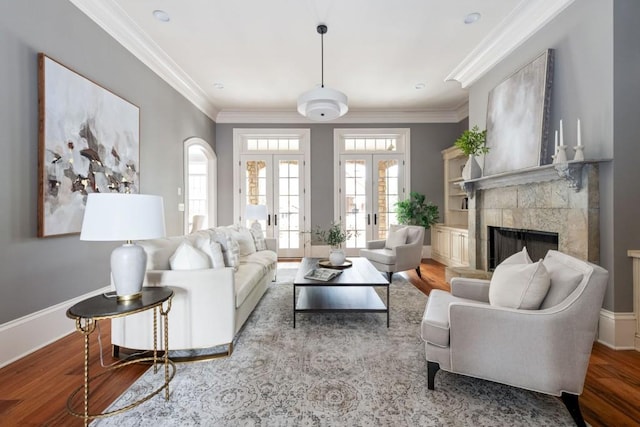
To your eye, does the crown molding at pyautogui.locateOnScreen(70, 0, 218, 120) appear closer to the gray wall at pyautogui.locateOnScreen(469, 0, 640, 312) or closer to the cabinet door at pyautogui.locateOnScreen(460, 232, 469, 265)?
the gray wall at pyautogui.locateOnScreen(469, 0, 640, 312)

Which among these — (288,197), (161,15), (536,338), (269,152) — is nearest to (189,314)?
(536,338)

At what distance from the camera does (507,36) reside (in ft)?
11.4

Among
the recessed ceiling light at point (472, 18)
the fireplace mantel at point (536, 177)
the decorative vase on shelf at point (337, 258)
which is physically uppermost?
the recessed ceiling light at point (472, 18)

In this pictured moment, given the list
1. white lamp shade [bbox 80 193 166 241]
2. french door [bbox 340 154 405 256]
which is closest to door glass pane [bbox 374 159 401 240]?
french door [bbox 340 154 405 256]

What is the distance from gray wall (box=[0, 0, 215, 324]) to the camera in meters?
2.16

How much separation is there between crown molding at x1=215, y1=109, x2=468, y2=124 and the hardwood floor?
16.4ft

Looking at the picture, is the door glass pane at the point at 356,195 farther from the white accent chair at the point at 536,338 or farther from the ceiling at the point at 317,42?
the white accent chair at the point at 536,338

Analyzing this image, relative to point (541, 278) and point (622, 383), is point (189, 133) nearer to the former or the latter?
point (541, 278)

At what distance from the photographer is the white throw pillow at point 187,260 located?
7.46 feet

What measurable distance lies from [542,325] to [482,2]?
3.17 meters

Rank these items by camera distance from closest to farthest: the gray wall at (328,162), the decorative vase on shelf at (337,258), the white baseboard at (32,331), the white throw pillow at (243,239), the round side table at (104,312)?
the round side table at (104,312) → the white baseboard at (32,331) → the decorative vase on shelf at (337,258) → the white throw pillow at (243,239) → the gray wall at (328,162)

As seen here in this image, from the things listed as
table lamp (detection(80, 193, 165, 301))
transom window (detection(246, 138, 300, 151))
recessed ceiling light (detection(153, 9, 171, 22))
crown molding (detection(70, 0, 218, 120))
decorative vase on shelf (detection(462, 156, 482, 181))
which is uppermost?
recessed ceiling light (detection(153, 9, 171, 22))

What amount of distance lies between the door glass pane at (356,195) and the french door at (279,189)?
3.34 feet

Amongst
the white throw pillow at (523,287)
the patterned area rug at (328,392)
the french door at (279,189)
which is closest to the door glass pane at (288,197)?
the french door at (279,189)
